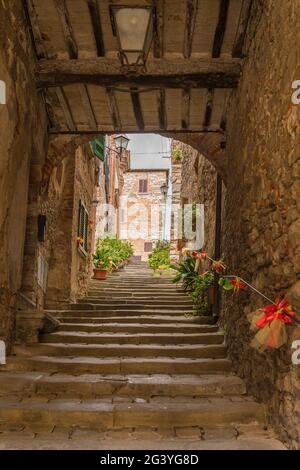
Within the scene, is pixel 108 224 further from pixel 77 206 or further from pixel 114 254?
pixel 77 206

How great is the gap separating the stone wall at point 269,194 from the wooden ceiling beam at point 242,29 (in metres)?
0.13

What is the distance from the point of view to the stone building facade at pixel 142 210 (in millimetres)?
27922

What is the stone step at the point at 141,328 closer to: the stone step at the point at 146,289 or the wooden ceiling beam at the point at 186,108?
the wooden ceiling beam at the point at 186,108

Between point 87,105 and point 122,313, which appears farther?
point 122,313

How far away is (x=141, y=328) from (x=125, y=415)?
2.55 m

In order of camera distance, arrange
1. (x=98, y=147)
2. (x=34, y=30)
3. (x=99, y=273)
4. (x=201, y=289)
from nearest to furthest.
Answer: (x=34, y=30) → (x=201, y=289) → (x=98, y=147) → (x=99, y=273)

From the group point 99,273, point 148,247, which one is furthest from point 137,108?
point 148,247

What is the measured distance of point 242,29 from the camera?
420 centimetres

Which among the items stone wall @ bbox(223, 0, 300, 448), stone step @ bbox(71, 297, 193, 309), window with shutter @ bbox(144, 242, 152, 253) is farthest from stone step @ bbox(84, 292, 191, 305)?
window with shutter @ bbox(144, 242, 152, 253)

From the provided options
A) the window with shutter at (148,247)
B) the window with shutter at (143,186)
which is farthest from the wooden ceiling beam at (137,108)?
the window with shutter at (143,186)

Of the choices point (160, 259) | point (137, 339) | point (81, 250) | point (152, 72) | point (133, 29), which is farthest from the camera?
point (160, 259)

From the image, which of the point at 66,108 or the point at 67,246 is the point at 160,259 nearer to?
the point at 67,246

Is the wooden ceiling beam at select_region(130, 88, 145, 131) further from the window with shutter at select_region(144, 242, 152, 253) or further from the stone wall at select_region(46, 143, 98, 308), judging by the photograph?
the window with shutter at select_region(144, 242, 152, 253)
